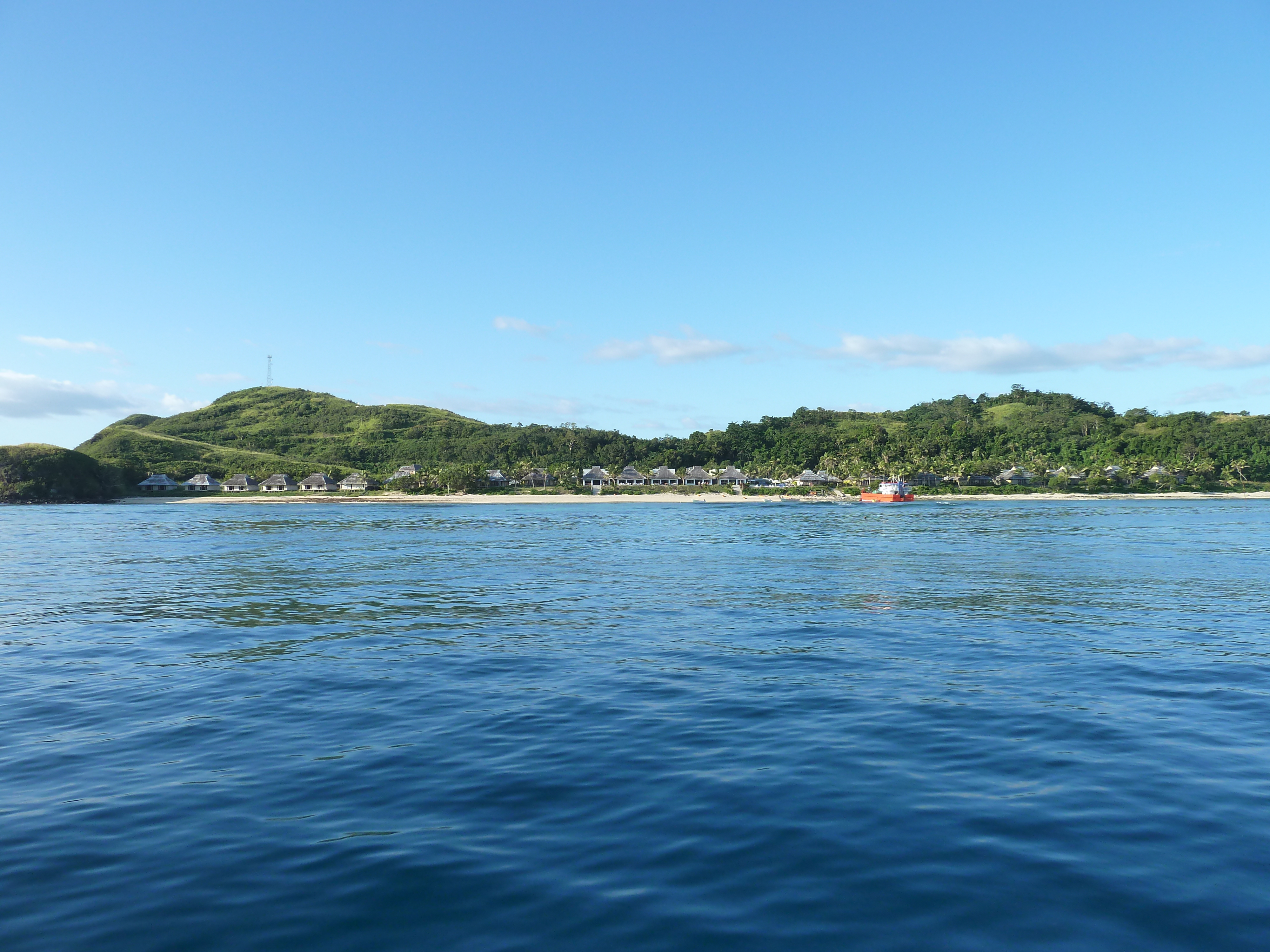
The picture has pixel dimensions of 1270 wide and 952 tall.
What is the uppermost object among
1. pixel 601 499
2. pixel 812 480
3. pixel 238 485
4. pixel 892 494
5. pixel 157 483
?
pixel 157 483

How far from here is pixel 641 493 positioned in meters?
163

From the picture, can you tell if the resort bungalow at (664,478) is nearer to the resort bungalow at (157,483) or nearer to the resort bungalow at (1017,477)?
the resort bungalow at (1017,477)

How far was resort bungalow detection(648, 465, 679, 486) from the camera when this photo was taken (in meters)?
186

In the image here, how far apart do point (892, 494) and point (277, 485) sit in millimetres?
130952

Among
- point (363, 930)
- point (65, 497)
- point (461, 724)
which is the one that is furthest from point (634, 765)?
point (65, 497)

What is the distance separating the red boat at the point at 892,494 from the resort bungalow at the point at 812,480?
1367 inches

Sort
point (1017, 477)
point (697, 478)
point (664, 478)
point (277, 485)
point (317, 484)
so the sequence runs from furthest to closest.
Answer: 1. point (664, 478)
2. point (697, 478)
3. point (317, 484)
4. point (277, 485)
5. point (1017, 477)

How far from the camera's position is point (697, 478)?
18488cm

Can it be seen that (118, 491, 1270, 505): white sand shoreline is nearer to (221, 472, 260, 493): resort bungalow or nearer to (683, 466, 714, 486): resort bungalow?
(221, 472, 260, 493): resort bungalow

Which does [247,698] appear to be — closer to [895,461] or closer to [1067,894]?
[1067,894]

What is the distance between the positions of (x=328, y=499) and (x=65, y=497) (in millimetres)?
45762

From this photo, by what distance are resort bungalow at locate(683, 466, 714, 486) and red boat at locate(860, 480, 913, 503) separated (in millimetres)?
52196

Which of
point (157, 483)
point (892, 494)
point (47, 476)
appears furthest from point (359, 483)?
point (892, 494)

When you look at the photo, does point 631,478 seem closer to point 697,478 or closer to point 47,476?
point 697,478
